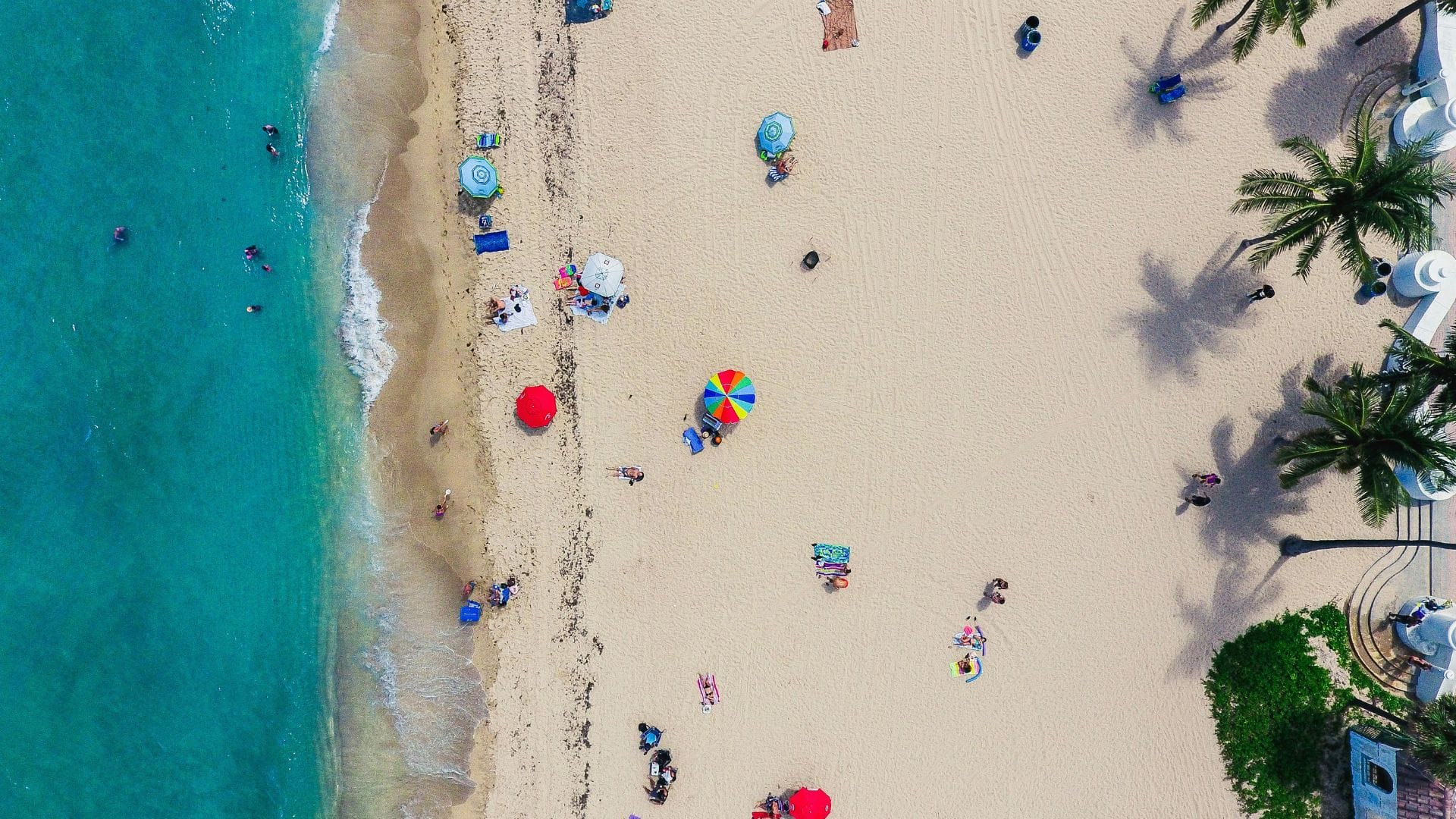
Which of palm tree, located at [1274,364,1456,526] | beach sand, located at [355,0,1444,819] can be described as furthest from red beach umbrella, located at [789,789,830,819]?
palm tree, located at [1274,364,1456,526]

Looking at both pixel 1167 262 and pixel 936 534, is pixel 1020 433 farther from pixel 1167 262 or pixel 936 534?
pixel 1167 262

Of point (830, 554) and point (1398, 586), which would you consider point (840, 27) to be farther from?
point (1398, 586)

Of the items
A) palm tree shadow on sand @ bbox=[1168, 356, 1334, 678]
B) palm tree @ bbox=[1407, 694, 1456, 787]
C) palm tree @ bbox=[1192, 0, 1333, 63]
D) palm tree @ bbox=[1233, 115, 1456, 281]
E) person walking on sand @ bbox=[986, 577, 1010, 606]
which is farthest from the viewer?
palm tree shadow on sand @ bbox=[1168, 356, 1334, 678]

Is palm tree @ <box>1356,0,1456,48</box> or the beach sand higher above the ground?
palm tree @ <box>1356,0,1456,48</box>

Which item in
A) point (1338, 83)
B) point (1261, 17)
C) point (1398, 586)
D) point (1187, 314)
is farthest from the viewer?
point (1187, 314)

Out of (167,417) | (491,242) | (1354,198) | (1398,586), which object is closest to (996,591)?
(1398,586)

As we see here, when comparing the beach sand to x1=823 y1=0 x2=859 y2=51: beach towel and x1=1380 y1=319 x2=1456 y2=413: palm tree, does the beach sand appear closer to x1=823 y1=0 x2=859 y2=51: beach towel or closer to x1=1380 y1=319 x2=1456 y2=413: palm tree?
x1=823 y1=0 x2=859 y2=51: beach towel

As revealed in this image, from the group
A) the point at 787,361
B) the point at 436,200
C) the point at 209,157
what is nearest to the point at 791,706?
the point at 787,361
